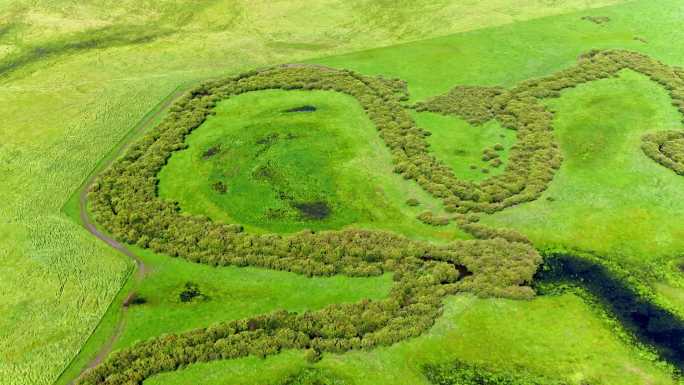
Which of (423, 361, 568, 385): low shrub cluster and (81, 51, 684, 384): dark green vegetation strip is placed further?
(81, 51, 684, 384): dark green vegetation strip

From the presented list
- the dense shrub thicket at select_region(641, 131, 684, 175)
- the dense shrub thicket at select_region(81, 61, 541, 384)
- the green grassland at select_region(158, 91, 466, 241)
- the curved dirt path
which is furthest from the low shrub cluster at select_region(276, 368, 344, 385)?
the dense shrub thicket at select_region(641, 131, 684, 175)

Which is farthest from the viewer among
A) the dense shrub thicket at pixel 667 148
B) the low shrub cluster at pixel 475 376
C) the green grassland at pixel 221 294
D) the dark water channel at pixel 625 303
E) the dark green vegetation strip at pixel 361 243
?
the dense shrub thicket at pixel 667 148

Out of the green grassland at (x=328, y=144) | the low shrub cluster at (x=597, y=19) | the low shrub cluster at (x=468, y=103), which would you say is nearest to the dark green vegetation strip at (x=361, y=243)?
the low shrub cluster at (x=468, y=103)

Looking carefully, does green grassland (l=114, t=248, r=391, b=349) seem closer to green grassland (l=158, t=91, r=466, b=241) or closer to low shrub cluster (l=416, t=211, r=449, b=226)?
green grassland (l=158, t=91, r=466, b=241)

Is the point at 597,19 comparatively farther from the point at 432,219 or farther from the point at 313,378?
the point at 313,378

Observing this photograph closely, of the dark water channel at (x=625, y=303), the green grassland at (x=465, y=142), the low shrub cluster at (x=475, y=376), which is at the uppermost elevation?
the green grassland at (x=465, y=142)

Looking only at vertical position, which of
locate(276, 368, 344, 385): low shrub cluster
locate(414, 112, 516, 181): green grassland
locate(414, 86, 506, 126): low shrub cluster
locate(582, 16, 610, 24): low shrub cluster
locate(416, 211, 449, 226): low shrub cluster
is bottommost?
locate(276, 368, 344, 385): low shrub cluster

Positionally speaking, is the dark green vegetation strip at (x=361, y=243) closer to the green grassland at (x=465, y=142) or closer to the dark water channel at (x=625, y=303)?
the green grassland at (x=465, y=142)
